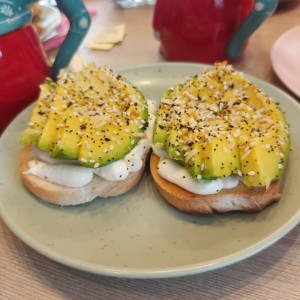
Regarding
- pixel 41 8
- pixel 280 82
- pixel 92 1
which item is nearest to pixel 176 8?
pixel 280 82

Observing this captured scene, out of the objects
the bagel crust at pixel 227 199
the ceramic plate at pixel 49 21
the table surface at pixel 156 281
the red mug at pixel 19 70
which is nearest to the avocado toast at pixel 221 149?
the bagel crust at pixel 227 199

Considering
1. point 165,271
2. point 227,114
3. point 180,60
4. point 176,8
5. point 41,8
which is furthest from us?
point 41,8

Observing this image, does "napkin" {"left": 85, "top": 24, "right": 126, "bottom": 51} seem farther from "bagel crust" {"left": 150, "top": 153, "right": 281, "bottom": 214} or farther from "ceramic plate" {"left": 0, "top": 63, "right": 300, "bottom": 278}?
"bagel crust" {"left": 150, "top": 153, "right": 281, "bottom": 214}

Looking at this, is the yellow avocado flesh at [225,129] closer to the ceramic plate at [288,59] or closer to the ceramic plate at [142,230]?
the ceramic plate at [142,230]

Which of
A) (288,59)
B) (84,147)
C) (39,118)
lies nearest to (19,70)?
(39,118)

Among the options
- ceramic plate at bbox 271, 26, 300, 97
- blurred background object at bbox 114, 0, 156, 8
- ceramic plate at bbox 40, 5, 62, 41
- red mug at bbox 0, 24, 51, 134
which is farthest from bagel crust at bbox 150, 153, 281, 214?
blurred background object at bbox 114, 0, 156, 8

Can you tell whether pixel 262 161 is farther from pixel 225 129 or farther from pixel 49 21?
pixel 49 21

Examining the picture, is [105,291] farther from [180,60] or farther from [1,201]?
[180,60]
